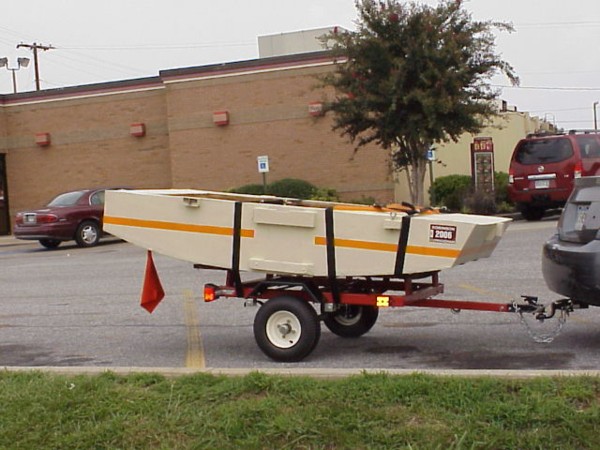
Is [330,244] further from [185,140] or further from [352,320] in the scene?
[185,140]

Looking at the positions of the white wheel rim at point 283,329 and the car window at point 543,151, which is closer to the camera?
the white wheel rim at point 283,329

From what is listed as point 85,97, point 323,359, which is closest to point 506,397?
point 323,359

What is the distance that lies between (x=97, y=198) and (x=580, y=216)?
57.3 ft

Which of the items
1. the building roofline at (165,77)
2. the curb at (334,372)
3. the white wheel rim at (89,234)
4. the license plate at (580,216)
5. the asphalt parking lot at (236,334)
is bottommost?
the asphalt parking lot at (236,334)

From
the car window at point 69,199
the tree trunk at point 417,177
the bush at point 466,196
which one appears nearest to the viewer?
the car window at point 69,199

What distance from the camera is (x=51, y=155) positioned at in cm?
3162

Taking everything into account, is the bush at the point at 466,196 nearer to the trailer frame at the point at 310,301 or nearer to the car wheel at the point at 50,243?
the car wheel at the point at 50,243

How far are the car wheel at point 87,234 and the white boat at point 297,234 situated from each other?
50.3ft

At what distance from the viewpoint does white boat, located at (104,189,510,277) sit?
6789mm

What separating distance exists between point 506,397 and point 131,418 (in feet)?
7.04

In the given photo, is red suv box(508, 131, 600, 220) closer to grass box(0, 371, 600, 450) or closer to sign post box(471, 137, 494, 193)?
sign post box(471, 137, 494, 193)

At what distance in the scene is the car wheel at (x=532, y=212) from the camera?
75.3 feet

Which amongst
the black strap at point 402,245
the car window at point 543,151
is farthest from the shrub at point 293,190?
the black strap at point 402,245

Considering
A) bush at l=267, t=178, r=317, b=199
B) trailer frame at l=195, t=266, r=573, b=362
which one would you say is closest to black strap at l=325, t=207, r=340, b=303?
trailer frame at l=195, t=266, r=573, b=362
